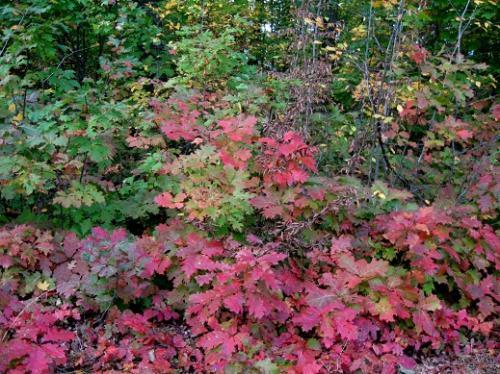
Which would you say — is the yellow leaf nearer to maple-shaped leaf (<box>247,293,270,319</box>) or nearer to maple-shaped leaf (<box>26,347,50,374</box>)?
maple-shaped leaf (<box>26,347,50,374</box>)

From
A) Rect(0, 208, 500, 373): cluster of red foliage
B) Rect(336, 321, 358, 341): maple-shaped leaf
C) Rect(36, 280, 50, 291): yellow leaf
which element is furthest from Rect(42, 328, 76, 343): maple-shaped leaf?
Rect(336, 321, 358, 341): maple-shaped leaf

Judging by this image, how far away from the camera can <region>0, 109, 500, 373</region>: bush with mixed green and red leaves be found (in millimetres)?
3602

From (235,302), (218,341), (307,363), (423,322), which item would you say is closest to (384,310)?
(423,322)

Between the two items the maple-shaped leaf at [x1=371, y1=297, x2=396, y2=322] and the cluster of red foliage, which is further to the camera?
the maple-shaped leaf at [x1=371, y1=297, x2=396, y2=322]

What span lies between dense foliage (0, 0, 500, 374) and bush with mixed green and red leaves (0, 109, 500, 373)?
0.05ft

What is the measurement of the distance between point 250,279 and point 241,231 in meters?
0.69

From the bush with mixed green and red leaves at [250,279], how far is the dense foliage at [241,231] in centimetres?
2

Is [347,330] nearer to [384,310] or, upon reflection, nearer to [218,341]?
[384,310]

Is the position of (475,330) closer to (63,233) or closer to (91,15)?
(63,233)

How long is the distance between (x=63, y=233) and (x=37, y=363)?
1.33 meters

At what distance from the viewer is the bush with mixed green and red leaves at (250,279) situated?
3602mm

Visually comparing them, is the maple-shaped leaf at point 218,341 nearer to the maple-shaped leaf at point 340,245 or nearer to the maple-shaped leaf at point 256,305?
the maple-shaped leaf at point 256,305

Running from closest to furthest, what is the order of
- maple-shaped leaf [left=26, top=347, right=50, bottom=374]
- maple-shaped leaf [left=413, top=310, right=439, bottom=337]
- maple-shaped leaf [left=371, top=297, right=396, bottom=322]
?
1. maple-shaped leaf [left=26, top=347, right=50, bottom=374]
2. maple-shaped leaf [left=371, top=297, right=396, bottom=322]
3. maple-shaped leaf [left=413, top=310, right=439, bottom=337]

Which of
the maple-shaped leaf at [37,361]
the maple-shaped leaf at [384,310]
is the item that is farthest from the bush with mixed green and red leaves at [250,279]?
the maple-shaped leaf at [37,361]
